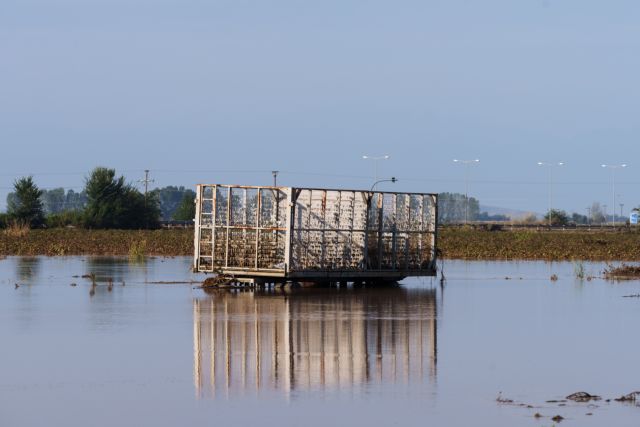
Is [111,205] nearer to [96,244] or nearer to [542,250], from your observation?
[96,244]

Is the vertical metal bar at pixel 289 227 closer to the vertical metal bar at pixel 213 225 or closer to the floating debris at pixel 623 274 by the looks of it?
the vertical metal bar at pixel 213 225

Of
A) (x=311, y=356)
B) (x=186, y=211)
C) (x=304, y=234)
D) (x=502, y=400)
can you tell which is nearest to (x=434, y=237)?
(x=304, y=234)

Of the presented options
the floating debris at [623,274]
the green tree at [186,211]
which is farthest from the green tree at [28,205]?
the floating debris at [623,274]

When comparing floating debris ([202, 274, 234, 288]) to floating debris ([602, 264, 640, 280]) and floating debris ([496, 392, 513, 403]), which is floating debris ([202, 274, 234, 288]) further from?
floating debris ([496, 392, 513, 403])

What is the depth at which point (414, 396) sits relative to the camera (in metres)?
16.8

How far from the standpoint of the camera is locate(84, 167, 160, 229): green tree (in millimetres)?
102688

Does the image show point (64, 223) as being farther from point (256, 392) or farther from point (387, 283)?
point (256, 392)

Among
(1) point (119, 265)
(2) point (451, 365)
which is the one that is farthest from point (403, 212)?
(2) point (451, 365)

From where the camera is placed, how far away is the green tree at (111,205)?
337 ft

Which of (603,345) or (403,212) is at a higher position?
(403,212)

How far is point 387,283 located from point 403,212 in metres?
2.38

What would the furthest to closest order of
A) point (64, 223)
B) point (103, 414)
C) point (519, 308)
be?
point (64, 223)
point (519, 308)
point (103, 414)

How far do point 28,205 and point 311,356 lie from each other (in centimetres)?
8374

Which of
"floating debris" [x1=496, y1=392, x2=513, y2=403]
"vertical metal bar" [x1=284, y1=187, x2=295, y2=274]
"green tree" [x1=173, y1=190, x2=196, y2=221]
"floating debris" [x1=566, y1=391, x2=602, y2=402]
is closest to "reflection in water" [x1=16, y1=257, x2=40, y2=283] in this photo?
"vertical metal bar" [x1=284, y1=187, x2=295, y2=274]
